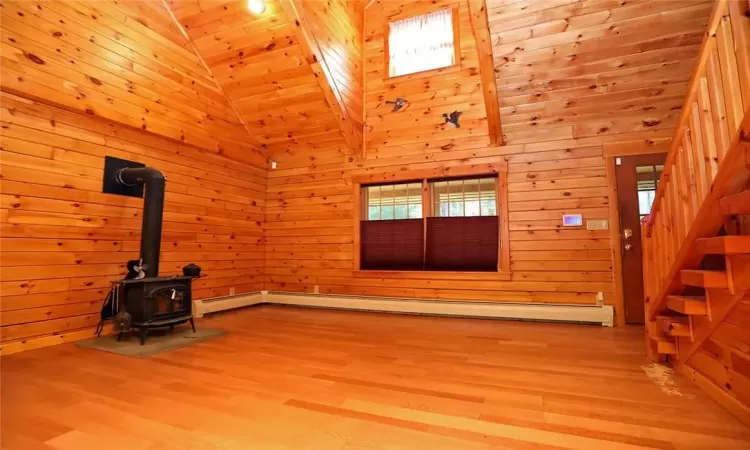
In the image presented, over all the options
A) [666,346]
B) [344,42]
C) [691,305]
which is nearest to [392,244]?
[344,42]

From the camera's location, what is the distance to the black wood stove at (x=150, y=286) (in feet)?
10.5

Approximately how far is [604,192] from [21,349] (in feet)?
19.4

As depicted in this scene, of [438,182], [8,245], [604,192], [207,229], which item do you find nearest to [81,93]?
[8,245]

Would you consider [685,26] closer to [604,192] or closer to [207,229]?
[604,192]

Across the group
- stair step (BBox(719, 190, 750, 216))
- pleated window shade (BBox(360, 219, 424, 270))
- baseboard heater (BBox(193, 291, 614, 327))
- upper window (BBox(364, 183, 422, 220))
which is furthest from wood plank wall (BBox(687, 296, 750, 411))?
upper window (BBox(364, 183, 422, 220))

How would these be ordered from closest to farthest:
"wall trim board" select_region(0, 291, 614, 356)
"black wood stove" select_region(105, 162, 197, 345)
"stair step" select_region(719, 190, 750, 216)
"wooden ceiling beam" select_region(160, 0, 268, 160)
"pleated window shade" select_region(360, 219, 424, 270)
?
"stair step" select_region(719, 190, 750, 216) < "black wood stove" select_region(105, 162, 197, 345) < "wall trim board" select_region(0, 291, 614, 356) < "wooden ceiling beam" select_region(160, 0, 268, 160) < "pleated window shade" select_region(360, 219, 424, 270)

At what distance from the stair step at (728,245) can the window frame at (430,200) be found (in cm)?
261

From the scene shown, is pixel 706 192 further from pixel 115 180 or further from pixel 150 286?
pixel 115 180

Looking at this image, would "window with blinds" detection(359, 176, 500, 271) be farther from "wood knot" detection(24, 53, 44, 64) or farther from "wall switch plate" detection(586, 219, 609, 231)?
"wood knot" detection(24, 53, 44, 64)

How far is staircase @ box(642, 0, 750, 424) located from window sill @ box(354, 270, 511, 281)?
200 centimetres

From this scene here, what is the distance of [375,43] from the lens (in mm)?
4875

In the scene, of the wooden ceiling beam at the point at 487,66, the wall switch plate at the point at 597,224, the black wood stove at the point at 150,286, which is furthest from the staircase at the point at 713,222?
the black wood stove at the point at 150,286

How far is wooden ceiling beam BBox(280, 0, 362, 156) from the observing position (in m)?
3.81

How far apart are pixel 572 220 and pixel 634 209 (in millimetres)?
636
